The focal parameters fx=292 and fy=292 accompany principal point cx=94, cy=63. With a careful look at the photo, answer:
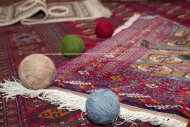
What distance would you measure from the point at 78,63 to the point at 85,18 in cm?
104

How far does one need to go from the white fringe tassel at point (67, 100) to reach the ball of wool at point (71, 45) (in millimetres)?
324

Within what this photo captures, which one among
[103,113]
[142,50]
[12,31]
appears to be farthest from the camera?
[12,31]

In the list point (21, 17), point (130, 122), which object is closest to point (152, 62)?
point (130, 122)

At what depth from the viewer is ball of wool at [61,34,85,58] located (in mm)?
1433

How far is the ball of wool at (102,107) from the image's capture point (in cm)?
93

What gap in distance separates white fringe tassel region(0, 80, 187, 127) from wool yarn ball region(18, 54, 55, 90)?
0.03 metres

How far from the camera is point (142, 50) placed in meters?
1.57

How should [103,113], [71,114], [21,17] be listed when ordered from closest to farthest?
1. [103,113]
2. [71,114]
3. [21,17]

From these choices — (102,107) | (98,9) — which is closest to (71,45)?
(102,107)

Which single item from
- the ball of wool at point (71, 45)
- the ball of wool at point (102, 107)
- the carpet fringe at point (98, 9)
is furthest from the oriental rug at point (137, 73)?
the carpet fringe at point (98, 9)

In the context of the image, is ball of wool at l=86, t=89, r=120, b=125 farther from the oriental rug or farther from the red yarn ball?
the red yarn ball

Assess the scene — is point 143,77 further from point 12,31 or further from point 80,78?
point 12,31

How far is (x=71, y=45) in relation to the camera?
1.45 meters

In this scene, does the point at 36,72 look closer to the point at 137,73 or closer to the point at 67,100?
the point at 67,100
